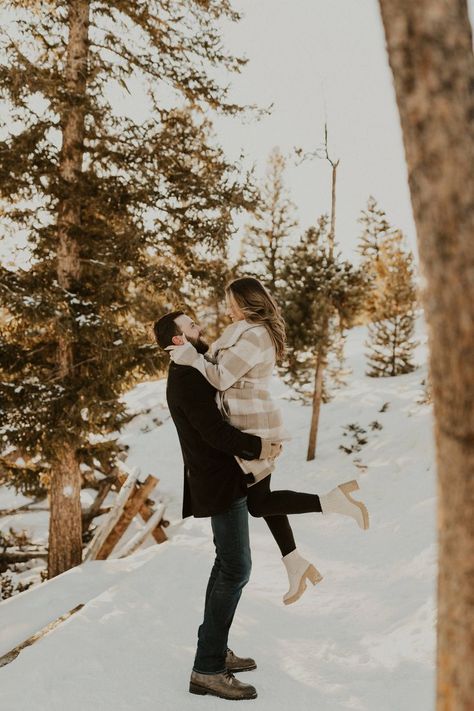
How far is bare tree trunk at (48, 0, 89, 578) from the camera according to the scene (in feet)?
27.6

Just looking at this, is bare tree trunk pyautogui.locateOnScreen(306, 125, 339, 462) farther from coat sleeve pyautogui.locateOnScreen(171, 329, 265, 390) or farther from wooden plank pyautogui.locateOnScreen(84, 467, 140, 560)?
coat sleeve pyautogui.locateOnScreen(171, 329, 265, 390)

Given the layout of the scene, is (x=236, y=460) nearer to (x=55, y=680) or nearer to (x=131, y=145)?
(x=55, y=680)

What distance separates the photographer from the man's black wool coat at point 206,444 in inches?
130

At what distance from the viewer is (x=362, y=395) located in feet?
58.0

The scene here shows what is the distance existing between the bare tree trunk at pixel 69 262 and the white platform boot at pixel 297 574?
5.38 meters

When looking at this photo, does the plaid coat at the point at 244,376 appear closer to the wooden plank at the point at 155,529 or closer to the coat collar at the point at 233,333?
the coat collar at the point at 233,333

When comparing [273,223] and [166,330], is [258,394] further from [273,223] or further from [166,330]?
[273,223]

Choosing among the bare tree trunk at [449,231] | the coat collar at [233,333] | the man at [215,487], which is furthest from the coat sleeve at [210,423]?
the bare tree trunk at [449,231]

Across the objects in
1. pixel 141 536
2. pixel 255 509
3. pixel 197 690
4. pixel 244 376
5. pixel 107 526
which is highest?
pixel 244 376

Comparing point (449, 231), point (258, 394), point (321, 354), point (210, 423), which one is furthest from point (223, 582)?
point (321, 354)

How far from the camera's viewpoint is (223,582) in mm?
3473

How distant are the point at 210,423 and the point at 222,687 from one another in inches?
63.4

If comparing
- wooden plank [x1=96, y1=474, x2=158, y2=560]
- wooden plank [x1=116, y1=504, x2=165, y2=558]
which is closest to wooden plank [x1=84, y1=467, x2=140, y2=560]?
wooden plank [x1=96, y1=474, x2=158, y2=560]

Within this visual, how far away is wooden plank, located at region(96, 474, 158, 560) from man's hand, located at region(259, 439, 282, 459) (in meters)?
6.25
